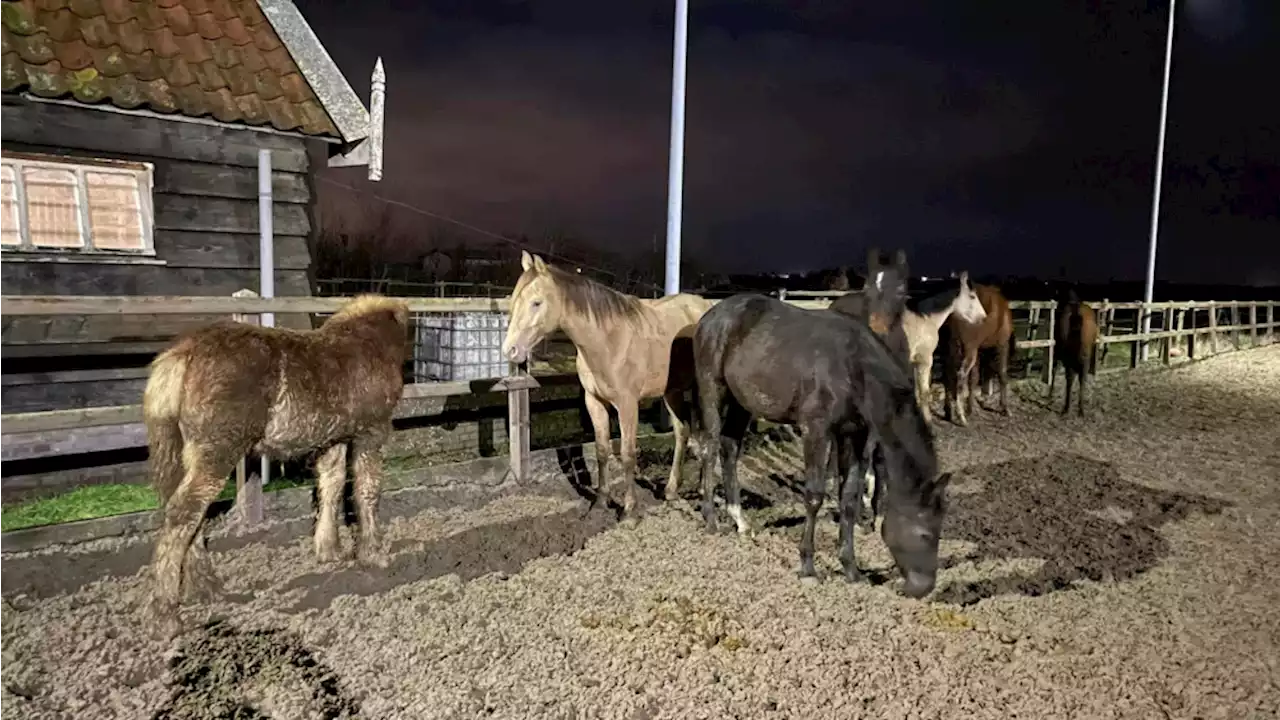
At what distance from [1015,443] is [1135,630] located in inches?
207

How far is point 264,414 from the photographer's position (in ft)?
12.8

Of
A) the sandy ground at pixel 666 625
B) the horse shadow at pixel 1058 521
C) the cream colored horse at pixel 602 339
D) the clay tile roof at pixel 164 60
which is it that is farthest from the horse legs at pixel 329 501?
the horse shadow at pixel 1058 521

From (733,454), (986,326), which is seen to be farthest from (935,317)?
(733,454)

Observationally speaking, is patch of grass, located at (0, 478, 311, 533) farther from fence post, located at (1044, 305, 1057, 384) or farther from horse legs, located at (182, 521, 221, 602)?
fence post, located at (1044, 305, 1057, 384)

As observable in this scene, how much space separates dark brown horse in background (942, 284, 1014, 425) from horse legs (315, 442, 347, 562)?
7893 mm

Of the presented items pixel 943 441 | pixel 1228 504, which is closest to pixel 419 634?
pixel 1228 504

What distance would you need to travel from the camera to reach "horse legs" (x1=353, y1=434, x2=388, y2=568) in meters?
4.57

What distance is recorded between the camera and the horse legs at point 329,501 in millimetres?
4629

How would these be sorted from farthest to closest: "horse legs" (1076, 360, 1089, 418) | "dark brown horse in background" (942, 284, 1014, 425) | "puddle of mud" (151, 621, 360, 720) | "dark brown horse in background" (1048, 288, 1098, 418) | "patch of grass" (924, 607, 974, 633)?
1. "dark brown horse in background" (1048, 288, 1098, 418)
2. "horse legs" (1076, 360, 1089, 418)
3. "dark brown horse in background" (942, 284, 1014, 425)
4. "patch of grass" (924, 607, 974, 633)
5. "puddle of mud" (151, 621, 360, 720)

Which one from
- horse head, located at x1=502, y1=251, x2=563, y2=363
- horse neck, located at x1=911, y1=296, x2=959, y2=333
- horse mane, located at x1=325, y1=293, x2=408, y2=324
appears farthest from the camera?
horse neck, located at x1=911, y1=296, x2=959, y2=333

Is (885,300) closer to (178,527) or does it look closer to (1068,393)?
(1068,393)

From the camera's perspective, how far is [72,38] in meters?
5.93

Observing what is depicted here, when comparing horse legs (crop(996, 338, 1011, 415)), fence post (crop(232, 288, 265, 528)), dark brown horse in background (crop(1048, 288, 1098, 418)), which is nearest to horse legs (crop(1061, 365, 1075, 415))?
dark brown horse in background (crop(1048, 288, 1098, 418))

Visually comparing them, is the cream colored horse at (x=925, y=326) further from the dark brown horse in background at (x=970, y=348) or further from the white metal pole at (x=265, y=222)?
the white metal pole at (x=265, y=222)
